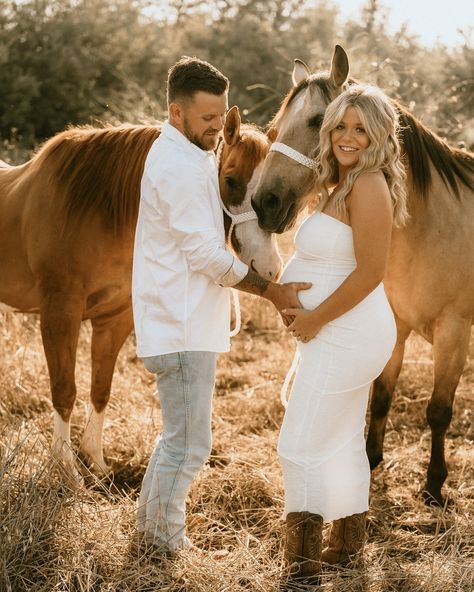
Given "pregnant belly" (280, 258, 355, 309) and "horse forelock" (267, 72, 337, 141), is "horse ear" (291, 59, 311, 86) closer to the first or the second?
"horse forelock" (267, 72, 337, 141)

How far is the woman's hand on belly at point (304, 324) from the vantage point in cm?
264

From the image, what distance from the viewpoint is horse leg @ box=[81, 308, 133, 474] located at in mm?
4047

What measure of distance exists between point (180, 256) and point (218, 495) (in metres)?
1.45

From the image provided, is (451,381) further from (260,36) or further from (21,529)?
(260,36)

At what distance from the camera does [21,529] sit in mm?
2629

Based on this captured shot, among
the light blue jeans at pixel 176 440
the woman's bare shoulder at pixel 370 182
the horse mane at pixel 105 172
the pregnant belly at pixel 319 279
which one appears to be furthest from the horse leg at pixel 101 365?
the woman's bare shoulder at pixel 370 182

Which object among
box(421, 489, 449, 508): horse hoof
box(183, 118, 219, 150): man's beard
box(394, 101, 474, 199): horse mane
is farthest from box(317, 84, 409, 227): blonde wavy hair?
box(421, 489, 449, 508): horse hoof

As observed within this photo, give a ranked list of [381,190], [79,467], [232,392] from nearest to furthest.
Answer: [381,190]
[79,467]
[232,392]

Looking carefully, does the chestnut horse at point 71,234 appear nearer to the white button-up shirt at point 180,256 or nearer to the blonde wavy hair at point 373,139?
the white button-up shirt at point 180,256

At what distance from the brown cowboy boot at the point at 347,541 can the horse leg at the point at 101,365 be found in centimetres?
164

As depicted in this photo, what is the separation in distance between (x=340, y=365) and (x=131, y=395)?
2743mm

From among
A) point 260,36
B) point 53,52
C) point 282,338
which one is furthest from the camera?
point 260,36

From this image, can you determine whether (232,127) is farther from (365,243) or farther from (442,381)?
(442,381)

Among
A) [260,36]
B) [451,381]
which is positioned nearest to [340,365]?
[451,381]
